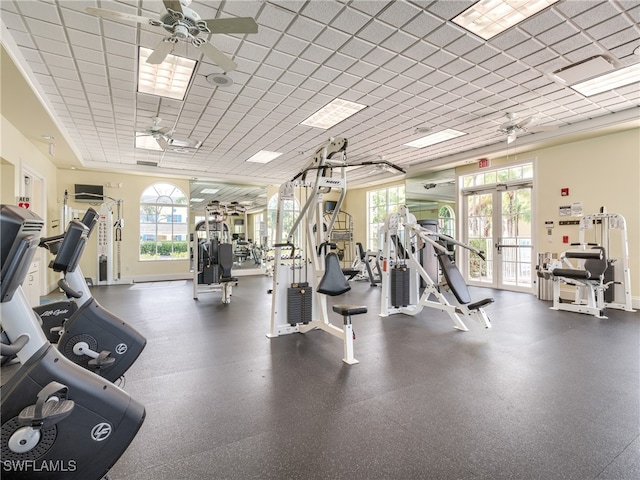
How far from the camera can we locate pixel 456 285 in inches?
159

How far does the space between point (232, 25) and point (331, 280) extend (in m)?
2.33

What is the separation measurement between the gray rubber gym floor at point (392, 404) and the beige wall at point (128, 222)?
5.70 metres

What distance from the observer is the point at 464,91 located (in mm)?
4344

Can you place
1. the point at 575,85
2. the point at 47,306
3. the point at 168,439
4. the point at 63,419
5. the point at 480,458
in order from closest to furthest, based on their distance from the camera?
the point at 63,419 → the point at 480,458 → the point at 168,439 → the point at 47,306 → the point at 575,85

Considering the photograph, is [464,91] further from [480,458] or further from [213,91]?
[480,458]

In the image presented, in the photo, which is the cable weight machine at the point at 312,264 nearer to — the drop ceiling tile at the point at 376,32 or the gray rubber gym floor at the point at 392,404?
the gray rubber gym floor at the point at 392,404

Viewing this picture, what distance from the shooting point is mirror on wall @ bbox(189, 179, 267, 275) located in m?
10.3

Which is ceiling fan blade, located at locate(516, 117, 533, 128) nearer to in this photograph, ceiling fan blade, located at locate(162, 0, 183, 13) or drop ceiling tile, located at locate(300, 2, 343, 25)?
drop ceiling tile, located at locate(300, 2, 343, 25)

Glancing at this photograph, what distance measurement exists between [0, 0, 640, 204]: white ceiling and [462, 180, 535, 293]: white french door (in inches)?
47.4

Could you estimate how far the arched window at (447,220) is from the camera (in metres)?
8.24

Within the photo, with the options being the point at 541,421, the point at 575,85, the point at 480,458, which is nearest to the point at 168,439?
the point at 480,458

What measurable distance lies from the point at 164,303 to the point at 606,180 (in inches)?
312

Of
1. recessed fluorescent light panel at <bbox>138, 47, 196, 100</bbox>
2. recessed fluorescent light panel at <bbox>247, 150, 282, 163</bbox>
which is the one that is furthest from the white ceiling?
recessed fluorescent light panel at <bbox>247, 150, 282, 163</bbox>
